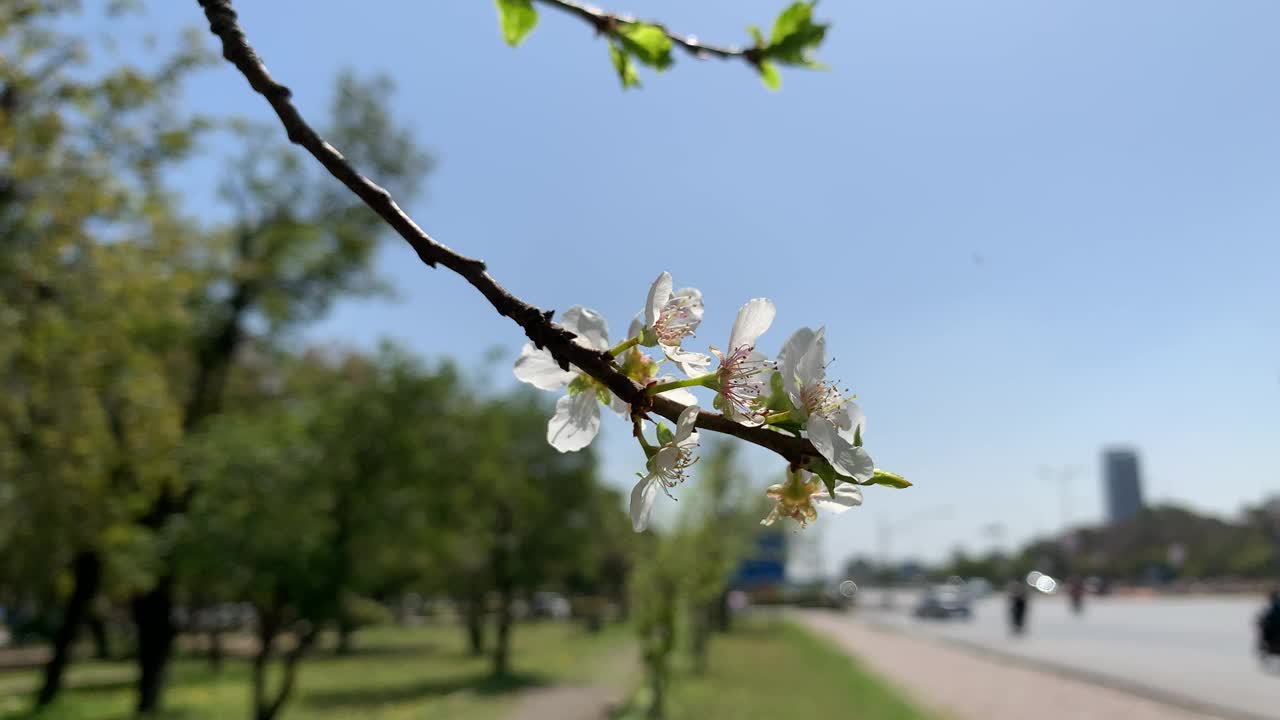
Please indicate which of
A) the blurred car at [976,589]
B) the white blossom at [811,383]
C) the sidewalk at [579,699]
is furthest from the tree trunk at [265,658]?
the blurred car at [976,589]

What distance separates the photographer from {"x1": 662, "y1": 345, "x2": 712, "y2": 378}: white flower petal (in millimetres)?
862

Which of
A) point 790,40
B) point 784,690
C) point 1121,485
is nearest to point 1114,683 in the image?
point 784,690

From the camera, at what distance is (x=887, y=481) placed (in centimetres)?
74

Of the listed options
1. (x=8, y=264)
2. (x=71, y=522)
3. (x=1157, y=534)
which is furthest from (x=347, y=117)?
(x=1157, y=534)

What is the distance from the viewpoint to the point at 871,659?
20.0 metres

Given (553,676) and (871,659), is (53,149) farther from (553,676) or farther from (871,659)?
(871,659)

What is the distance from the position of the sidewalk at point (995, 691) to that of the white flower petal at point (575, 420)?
11943mm

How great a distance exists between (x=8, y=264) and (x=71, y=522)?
5.74 metres

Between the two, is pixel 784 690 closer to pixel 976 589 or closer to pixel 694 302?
pixel 694 302

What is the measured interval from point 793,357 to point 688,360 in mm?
132

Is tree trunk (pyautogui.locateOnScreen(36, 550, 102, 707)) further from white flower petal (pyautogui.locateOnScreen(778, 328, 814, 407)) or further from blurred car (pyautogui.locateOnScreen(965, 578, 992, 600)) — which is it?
blurred car (pyautogui.locateOnScreen(965, 578, 992, 600))

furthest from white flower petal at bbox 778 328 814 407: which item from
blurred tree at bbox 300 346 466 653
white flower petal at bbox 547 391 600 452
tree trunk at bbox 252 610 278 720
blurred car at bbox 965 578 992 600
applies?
blurred car at bbox 965 578 992 600

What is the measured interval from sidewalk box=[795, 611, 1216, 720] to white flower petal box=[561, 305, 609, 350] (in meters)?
12.0

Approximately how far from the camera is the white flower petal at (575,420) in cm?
90
